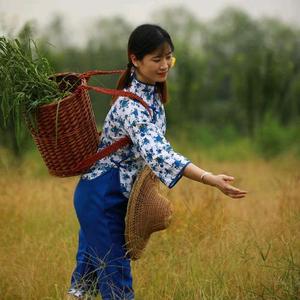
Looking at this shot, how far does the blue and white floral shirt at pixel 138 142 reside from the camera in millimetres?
2732

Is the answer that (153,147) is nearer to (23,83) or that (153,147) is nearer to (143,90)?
(143,90)

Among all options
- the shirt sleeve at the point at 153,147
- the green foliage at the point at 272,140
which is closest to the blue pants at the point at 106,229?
the shirt sleeve at the point at 153,147

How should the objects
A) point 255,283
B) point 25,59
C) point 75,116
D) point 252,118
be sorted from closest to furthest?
point 75,116, point 25,59, point 255,283, point 252,118

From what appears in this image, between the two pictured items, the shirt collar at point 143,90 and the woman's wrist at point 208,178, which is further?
the shirt collar at point 143,90

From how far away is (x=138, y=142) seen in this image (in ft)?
9.07

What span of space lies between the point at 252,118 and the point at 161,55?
11252 millimetres

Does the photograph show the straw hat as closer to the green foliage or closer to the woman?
the woman

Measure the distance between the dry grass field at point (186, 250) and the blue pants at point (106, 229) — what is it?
0.31 metres

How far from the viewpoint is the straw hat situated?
2859 mm

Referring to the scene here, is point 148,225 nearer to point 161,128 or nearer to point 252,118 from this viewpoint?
point 161,128

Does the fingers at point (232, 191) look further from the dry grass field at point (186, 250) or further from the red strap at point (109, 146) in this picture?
the dry grass field at point (186, 250)

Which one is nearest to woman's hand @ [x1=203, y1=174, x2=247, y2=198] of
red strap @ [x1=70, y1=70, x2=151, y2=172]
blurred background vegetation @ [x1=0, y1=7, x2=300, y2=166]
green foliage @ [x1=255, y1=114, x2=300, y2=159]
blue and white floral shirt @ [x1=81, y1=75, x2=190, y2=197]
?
blue and white floral shirt @ [x1=81, y1=75, x2=190, y2=197]

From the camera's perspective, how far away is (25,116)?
2.87m

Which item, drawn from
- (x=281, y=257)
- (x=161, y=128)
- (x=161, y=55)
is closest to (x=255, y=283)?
(x=281, y=257)
